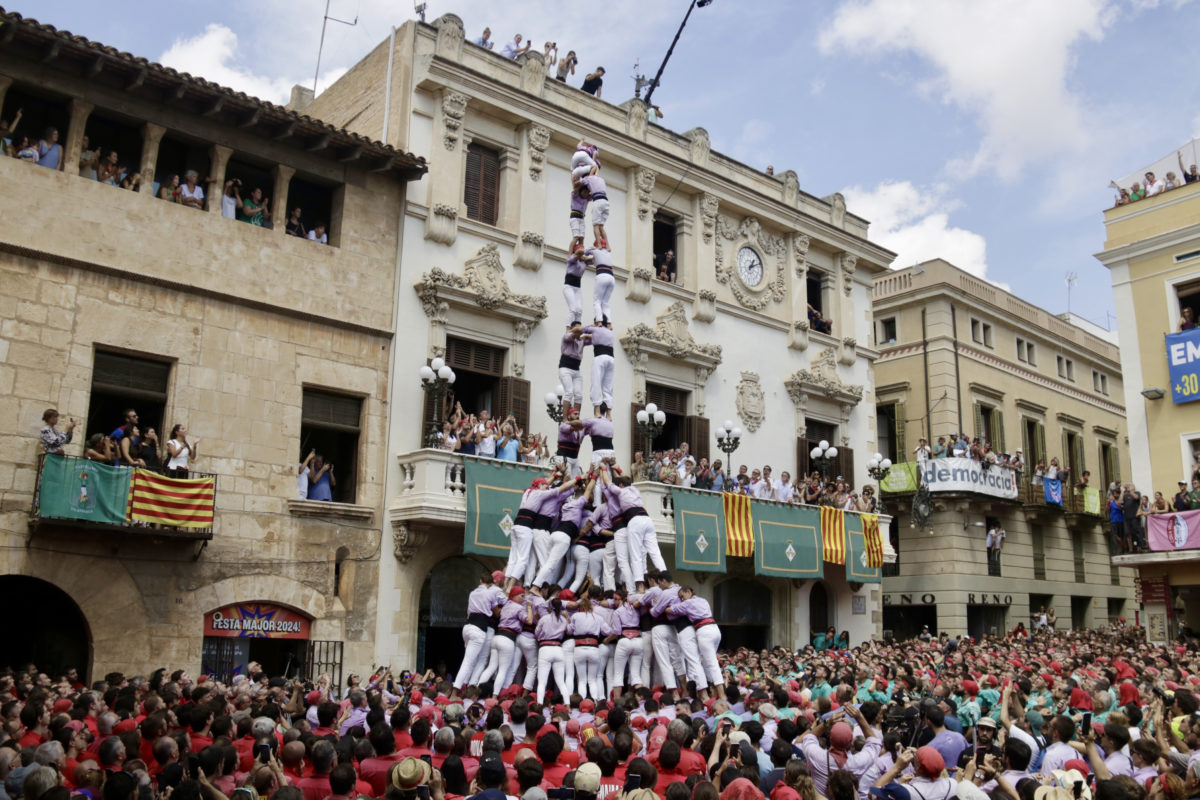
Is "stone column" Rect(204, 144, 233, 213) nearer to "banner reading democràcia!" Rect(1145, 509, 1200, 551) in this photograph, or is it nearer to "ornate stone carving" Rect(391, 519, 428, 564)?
"ornate stone carving" Rect(391, 519, 428, 564)

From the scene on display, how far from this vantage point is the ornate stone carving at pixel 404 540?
21.1m

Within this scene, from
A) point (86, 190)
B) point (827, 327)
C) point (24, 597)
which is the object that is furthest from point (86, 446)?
point (827, 327)

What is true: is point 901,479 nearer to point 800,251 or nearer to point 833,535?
point 833,535

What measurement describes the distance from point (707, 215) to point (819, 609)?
1122 centimetres

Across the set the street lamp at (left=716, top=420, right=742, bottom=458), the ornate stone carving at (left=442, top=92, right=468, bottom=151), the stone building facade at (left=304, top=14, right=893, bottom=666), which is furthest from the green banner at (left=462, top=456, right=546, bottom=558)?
the ornate stone carving at (left=442, top=92, right=468, bottom=151)

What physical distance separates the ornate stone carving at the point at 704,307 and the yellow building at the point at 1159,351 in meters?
11.4

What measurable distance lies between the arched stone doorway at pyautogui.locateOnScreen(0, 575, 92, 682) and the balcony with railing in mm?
2477

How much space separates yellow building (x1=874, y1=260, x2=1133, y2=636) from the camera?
3294 centimetres

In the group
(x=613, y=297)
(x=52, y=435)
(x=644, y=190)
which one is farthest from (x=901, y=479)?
(x=52, y=435)

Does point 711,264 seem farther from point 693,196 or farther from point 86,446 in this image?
point 86,446

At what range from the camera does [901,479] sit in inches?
1326

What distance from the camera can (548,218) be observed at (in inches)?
995

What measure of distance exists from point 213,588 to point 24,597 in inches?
133

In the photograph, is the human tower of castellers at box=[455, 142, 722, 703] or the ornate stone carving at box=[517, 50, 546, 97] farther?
the ornate stone carving at box=[517, 50, 546, 97]
